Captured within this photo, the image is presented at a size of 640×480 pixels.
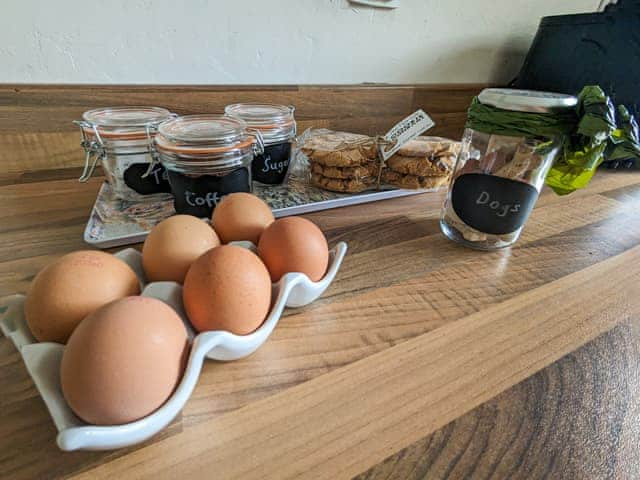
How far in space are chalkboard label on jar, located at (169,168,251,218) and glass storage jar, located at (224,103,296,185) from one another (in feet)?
0.33

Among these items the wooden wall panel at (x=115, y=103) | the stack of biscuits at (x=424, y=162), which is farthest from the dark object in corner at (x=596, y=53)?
the stack of biscuits at (x=424, y=162)

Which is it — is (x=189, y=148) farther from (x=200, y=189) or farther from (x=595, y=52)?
(x=595, y=52)

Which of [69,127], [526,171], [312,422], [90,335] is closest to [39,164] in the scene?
[69,127]

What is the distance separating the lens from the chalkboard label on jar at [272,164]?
0.59m

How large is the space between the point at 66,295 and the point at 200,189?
0.24 metres

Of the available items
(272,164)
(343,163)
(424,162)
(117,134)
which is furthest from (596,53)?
(117,134)

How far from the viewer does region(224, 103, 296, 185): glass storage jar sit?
572mm

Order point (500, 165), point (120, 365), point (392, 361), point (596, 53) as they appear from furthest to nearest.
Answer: point (596, 53), point (500, 165), point (392, 361), point (120, 365)

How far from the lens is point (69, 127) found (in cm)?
57

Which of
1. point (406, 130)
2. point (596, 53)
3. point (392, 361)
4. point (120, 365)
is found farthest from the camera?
point (596, 53)

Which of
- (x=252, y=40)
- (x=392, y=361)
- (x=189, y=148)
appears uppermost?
(x=252, y=40)

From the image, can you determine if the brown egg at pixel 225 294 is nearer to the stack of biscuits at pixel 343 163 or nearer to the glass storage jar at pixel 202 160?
the glass storage jar at pixel 202 160

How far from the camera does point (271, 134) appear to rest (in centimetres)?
57

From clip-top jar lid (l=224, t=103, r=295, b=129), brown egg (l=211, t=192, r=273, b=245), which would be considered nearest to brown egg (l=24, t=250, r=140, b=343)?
brown egg (l=211, t=192, r=273, b=245)
